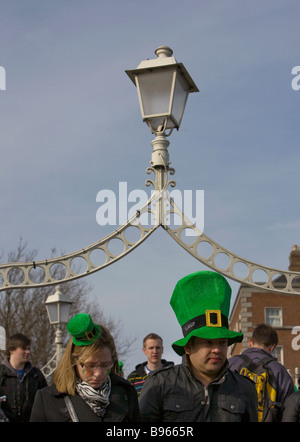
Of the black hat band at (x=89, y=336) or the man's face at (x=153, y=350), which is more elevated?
the black hat band at (x=89, y=336)

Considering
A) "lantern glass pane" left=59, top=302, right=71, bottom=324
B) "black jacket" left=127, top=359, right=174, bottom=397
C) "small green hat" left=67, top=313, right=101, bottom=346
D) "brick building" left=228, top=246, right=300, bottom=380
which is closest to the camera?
"small green hat" left=67, top=313, right=101, bottom=346

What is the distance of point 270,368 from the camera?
23.4 ft

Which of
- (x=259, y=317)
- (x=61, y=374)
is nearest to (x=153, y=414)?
(x=61, y=374)

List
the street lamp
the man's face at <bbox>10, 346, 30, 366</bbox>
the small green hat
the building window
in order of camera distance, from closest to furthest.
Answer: the small green hat < the street lamp < the man's face at <bbox>10, 346, 30, 366</bbox> < the building window

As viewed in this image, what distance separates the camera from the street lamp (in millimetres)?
8391

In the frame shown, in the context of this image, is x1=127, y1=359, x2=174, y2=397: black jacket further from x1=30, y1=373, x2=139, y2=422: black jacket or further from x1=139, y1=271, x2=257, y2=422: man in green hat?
x1=139, y1=271, x2=257, y2=422: man in green hat

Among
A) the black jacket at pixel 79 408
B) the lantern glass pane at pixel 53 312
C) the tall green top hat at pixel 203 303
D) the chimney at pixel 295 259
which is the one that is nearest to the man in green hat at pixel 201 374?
the tall green top hat at pixel 203 303

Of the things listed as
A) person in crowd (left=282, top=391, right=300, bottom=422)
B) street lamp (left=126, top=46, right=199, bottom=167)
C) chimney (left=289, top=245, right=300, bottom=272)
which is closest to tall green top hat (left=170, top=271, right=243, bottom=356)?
person in crowd (left=282, top=391, right=300, bottom=422)

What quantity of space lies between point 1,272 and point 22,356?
36.2 inches

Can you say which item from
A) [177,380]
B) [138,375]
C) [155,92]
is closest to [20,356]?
[138,375]

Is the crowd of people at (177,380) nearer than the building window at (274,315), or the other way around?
the crowd of people at (177,380)

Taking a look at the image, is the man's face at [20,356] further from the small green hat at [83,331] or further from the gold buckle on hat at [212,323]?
the gold buckle on hat at [212,323]

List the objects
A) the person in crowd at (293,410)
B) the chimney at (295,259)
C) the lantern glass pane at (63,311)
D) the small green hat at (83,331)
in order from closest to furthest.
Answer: the small green hat at (83,331)
the person in crowd at (293,410)
the lantern glass pane at (63,311)
the chimney at (295,259)

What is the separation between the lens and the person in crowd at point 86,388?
175 inches
